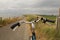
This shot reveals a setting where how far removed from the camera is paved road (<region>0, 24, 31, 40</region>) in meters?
3.26

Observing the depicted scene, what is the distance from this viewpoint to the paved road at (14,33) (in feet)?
10.7

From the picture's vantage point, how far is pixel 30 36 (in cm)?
318

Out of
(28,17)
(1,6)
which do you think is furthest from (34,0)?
(1,6)

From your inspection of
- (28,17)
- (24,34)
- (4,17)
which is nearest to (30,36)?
(24,34)

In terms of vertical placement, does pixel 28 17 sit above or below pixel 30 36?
above

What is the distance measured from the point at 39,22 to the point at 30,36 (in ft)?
1.03

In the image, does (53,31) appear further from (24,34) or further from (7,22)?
(7,22)

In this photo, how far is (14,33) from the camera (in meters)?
3.29

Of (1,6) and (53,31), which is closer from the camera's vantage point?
(53,31)

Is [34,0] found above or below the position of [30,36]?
above

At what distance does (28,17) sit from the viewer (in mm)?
3352

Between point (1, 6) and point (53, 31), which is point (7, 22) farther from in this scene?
point (53, 31)

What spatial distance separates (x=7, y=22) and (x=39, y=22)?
0.54 meters

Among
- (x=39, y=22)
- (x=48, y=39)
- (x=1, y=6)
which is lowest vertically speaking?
(x=48, y=39)
